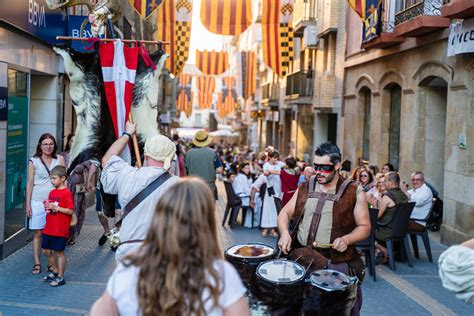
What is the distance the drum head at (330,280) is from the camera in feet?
15.0

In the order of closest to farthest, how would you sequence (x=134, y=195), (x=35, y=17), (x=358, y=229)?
(x=134, y=195) < (x=358, y=229) < (x=35, y=17)

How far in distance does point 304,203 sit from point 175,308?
2.95 m

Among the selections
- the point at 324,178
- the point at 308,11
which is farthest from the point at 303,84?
the point at 324,178

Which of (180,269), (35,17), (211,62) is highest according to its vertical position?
(211,62)

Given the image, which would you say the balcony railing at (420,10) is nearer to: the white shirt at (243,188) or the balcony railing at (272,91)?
the white shirt at (243,188)

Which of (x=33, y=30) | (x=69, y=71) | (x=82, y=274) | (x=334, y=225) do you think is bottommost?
(x=82, y=274)

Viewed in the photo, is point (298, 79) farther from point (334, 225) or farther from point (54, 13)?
point (334, 225)

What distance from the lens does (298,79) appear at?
2930 cm

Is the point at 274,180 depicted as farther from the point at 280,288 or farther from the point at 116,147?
the point at 280,288

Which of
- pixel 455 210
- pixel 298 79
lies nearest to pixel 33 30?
pixel 455 210

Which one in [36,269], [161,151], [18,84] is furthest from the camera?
[18,84]

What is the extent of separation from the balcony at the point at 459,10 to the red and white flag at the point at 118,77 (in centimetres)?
617

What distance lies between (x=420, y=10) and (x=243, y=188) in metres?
5.47

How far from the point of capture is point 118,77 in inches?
259
